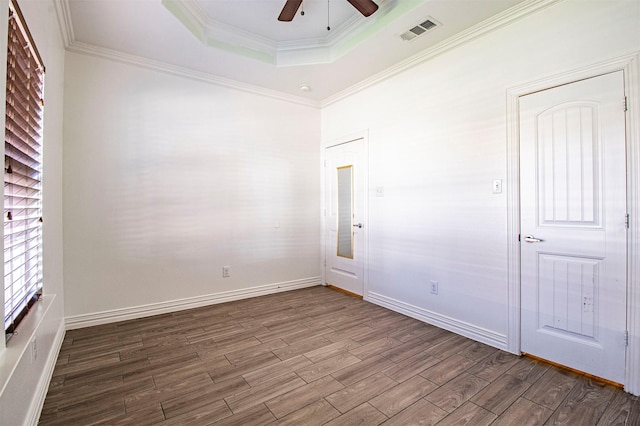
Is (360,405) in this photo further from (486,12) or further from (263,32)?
(263,32)

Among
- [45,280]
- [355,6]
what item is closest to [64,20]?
[45,280]

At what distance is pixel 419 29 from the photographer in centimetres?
268

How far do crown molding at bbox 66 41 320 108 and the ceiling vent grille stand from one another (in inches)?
73.9

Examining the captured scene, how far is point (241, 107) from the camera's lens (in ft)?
12.7

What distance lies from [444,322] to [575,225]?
141cm

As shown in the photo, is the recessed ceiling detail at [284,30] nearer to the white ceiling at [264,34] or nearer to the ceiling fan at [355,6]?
the white ceiling at [264,34]

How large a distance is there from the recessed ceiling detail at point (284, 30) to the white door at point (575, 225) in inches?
65.9

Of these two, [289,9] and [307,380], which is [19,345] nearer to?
[307,380]

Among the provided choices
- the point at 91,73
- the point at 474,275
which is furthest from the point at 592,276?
the point at 91,73

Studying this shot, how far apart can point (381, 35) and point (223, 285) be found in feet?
10.7

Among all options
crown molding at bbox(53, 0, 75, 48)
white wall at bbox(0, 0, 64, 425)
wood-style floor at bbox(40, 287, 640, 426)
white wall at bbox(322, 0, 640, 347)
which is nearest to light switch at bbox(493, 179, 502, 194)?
white wall at bbox(322, 0, 640, 347)

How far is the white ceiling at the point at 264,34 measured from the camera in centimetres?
245

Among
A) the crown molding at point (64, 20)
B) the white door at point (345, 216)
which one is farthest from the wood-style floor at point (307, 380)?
the crown molding at point (64, 20)

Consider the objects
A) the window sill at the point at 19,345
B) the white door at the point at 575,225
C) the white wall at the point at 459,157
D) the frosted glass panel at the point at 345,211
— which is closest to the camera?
the window sill at the point at 19,345
